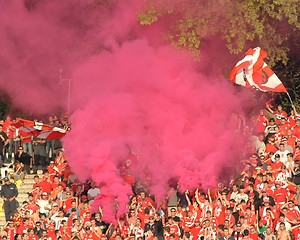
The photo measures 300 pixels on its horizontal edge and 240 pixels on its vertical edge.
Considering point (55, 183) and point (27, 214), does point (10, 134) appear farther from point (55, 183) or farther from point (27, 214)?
point (27, 214)

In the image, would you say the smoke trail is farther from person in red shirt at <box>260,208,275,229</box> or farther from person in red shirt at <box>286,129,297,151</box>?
person in red shirt at <box>260,208,275,229</box>

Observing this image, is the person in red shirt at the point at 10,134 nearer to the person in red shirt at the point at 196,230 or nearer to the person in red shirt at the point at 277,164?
the person in red shirt at the point at 196,230

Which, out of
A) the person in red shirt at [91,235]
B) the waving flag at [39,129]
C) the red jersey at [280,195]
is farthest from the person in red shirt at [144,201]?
the waving flag at [39,129]

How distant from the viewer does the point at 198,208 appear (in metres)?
20.2

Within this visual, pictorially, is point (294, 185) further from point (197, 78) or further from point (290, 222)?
point (197, 78)

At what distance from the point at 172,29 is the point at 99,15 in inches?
109

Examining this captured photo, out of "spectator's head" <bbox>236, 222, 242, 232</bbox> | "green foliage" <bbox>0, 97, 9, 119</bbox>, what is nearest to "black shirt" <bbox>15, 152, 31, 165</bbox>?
"green foliage" <bbox>0, 97, 9, 119</bbox>

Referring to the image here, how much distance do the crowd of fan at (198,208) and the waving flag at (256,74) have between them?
115 cm

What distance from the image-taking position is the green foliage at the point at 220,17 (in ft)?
76.2

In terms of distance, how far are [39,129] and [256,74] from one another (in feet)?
22.1

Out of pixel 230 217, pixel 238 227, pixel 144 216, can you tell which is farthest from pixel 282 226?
pixel 144 216

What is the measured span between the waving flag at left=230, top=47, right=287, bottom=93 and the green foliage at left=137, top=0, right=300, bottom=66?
3.53ft

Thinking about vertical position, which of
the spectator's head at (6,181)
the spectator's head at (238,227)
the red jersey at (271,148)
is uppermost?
the spectator's head at (6,181)

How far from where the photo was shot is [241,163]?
859 inches
